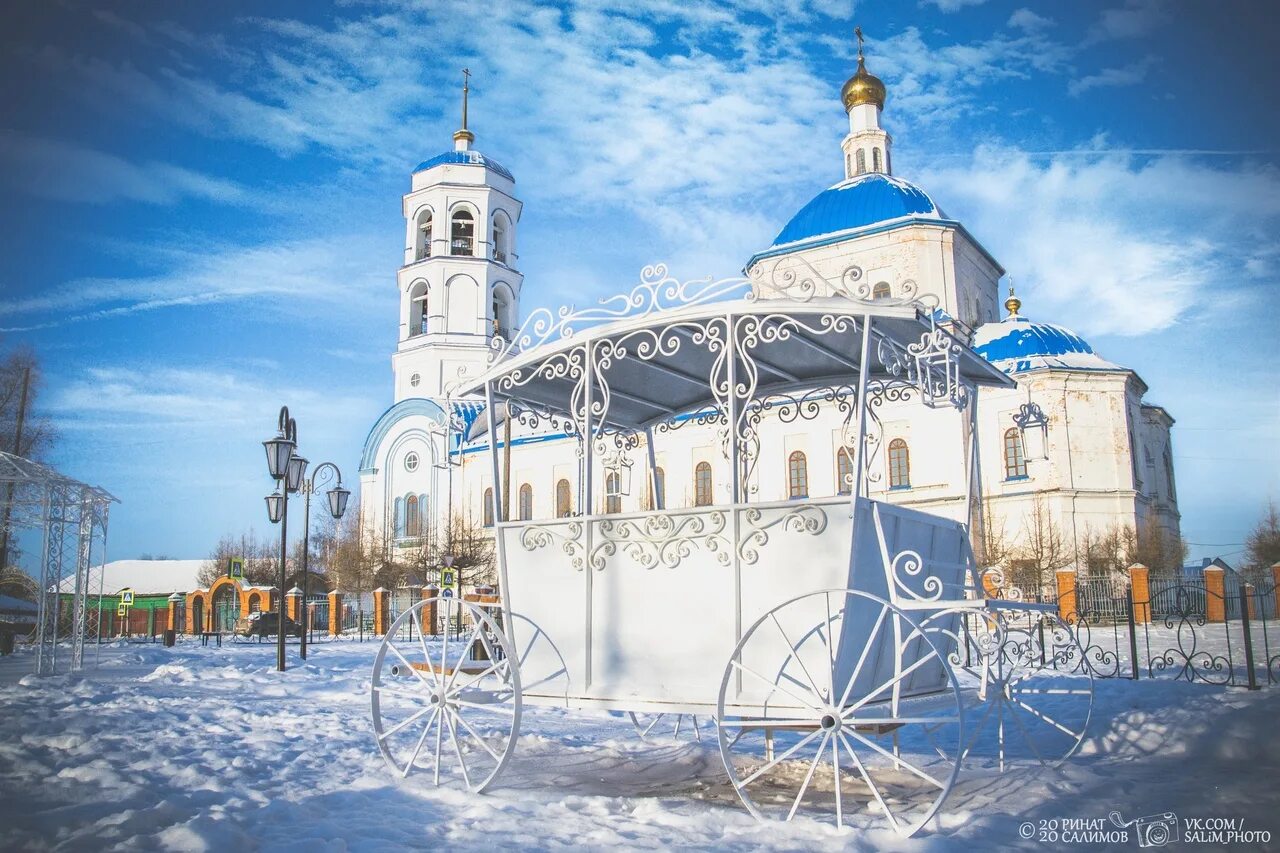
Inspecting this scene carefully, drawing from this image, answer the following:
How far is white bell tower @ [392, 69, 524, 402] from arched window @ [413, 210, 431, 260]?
0.12 feet

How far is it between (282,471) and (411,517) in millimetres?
24431

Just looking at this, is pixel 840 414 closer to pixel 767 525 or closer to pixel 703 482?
pixel 703 482

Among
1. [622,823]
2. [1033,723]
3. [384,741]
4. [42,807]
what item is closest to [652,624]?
[622,823]

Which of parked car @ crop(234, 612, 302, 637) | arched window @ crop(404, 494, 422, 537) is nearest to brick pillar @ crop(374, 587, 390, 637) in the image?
parked car @ crop(234, 612, 302, 637)

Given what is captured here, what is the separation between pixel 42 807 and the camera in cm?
436

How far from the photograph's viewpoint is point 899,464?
27844 mm

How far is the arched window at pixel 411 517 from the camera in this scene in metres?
36.2

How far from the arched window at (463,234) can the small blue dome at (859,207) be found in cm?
1219

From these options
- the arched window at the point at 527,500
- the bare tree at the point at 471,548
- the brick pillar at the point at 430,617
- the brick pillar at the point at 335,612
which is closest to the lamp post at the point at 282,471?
the brick pillar at the point at 430,617

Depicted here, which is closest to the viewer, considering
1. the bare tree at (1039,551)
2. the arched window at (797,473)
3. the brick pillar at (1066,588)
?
the brick pillar at (1066,588)

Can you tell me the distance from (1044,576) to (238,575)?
20208 mm

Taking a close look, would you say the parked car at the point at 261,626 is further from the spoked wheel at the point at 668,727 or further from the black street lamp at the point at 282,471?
the spoked wheel at the point at 668,727

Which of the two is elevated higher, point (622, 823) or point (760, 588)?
point (760, 588)

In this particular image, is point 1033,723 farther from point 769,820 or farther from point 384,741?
point 384,741
